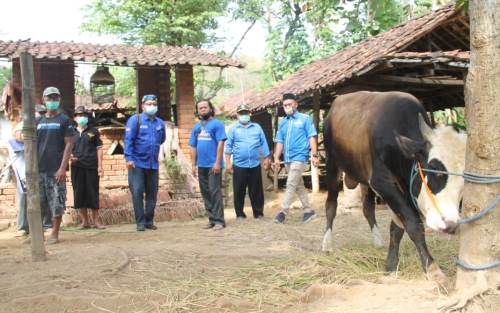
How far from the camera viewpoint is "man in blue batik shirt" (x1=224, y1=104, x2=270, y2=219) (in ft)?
27.1

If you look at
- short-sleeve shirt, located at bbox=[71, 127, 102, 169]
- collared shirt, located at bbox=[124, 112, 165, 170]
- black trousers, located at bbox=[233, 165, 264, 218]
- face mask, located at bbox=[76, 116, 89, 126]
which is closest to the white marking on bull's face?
collared shirt, located at bbox=[124, 112, 165, 170]

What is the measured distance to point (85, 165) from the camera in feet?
26.2

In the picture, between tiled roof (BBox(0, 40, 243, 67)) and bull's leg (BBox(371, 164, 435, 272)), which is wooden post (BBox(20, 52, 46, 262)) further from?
tiled roof (BBox(0, 40, 243, 67))

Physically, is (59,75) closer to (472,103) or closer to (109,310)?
(109,310)

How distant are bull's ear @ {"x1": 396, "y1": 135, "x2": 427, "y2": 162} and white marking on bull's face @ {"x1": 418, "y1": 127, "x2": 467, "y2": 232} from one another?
0.07 m

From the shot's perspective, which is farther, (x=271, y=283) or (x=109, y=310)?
(x=271, y=283)

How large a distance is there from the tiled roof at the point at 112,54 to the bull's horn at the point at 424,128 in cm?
794

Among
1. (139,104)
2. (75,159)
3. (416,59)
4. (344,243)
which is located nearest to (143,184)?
(75,159)

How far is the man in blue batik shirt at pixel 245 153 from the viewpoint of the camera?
27.1 ft

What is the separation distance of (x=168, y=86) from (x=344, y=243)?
354 inches

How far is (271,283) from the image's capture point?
4.14 m

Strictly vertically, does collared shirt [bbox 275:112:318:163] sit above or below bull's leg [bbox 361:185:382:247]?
above

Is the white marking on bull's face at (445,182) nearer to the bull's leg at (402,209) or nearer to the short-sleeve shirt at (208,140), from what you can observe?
Result: the bull's leg at (402,209)

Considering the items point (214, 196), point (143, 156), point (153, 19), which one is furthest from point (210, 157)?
point (153, 19)
